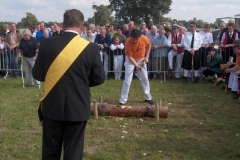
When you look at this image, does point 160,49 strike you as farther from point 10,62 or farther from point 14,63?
point 10,62

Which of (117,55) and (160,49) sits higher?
→ (160,49)

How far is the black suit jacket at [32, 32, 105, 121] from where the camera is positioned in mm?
3881

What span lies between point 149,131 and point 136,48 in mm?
2449

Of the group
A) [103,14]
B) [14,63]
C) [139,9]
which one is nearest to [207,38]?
[14,63]

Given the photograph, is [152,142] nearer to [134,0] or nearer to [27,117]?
[27,117]

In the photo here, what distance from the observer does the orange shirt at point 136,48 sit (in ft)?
28.7

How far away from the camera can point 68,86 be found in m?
3.91

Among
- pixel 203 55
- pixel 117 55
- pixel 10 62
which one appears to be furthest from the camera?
pixel 10 62

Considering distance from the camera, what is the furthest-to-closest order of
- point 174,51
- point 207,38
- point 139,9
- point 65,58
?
point 139,9 → point 207,38 → point 174,51 → point 65,58

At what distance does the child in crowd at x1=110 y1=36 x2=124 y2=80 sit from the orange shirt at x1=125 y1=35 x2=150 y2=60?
4.23m

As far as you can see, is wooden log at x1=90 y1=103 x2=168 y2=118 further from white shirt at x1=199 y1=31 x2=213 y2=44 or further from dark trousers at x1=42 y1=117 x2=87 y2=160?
white shirt at x1=199 y1=31 x2=213 y2=44

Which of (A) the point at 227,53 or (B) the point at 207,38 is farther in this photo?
(B) the point at 207,38

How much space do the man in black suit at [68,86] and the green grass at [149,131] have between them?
1.63m

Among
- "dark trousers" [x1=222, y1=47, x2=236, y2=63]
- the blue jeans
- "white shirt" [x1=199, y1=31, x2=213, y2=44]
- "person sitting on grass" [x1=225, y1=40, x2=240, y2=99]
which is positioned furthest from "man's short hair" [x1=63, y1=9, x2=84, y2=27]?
the blue jeans
